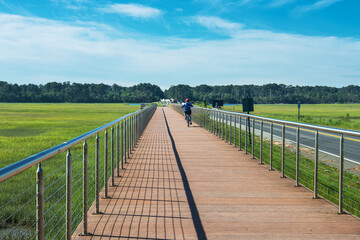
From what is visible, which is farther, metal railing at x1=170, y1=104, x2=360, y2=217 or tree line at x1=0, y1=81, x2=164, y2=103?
tree line at x1=0, y1=81, x2=164, y2=103

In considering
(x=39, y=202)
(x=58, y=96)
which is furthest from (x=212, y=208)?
(x=58, y=96)

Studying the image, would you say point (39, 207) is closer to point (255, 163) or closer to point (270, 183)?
point (270, 183)

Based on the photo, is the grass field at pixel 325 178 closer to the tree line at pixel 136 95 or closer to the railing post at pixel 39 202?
the railing post at pixel 39 202

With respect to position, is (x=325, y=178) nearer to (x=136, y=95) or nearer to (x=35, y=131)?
(x=35, y=131)

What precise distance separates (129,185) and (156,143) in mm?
6602

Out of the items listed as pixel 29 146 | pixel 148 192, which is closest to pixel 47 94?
pixel 29 146

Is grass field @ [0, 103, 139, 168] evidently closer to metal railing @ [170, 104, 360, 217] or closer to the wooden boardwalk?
the wooden boardwalk

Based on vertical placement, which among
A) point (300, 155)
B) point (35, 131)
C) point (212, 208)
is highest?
point (212, 208)

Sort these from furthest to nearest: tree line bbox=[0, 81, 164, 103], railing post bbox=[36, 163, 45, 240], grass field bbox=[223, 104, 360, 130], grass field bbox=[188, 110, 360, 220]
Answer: tree line bbox=[0, 81, 164, 103], grass field bbox=[223, 104, 360, 130], grass field bbox=[188, 110, 360, 220], railing post bbox=[36, 163, 45, 240]

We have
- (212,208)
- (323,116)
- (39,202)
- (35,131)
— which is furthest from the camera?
(323,116)

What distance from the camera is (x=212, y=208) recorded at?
5156mm

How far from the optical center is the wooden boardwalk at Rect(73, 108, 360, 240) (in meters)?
4.23

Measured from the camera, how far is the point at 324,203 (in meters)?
5.44

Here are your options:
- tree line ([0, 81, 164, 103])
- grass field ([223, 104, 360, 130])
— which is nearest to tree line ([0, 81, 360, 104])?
tree line ([0, 81, 164, 103])
